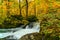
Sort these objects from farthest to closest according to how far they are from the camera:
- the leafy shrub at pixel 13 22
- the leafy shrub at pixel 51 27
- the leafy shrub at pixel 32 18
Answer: the leafy shrub at pixel 32 18 < the leafy shrub at pixel 13 22 < the leafy shrub at pixel 51 27

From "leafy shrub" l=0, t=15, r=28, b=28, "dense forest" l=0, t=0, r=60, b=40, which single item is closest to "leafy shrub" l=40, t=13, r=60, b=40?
"dense forest" l=0, t=0, r=60, b=40

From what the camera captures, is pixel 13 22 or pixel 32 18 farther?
pixel 32 18

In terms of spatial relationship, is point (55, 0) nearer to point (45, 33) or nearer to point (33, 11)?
point (33, 11)

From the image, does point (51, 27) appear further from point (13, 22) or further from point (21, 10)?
point (21, 10)

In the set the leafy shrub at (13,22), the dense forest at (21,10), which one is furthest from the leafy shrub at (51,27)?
the leafy shrub at (13,22)

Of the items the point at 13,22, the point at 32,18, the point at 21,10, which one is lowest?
the point at 13,22

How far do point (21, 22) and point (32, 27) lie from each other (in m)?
2.58

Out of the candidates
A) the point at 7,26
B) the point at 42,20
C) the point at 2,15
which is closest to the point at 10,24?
the point at 7,26

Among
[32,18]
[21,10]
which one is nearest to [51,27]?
[32,18]

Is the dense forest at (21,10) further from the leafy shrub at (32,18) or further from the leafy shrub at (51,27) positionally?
the leafy shrub at (51,27)

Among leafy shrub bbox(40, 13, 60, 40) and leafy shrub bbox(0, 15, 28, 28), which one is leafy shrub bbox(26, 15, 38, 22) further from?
leafy shrub bbox(40, 13, 60, 40)

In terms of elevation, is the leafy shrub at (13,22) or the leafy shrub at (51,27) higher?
the leafy shrub at (51,27)

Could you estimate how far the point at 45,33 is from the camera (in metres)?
8.48

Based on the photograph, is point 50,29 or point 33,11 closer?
point 50,29
